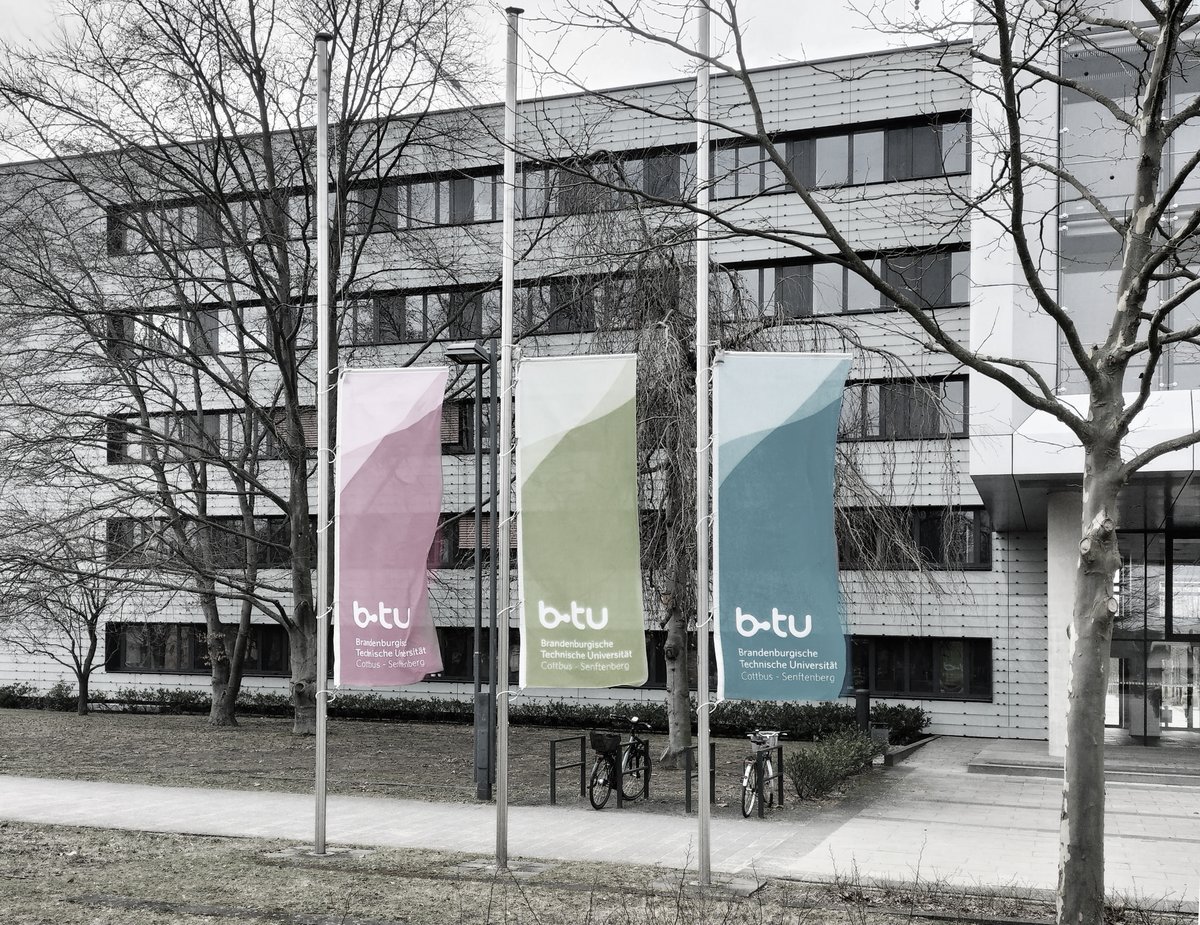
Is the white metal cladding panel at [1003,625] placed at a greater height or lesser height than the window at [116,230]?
lesser

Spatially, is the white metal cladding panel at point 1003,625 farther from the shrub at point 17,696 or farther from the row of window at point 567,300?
the shrub at point 17,696

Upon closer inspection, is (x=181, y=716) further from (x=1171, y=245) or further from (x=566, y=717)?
(x=1171, y=245)

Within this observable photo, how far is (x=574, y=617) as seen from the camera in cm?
1048

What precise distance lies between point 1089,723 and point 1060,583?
15.1m

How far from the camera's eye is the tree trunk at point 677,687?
18.6 meters

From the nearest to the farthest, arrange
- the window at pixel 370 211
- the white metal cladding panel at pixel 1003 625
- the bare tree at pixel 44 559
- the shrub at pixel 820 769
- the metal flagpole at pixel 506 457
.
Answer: the metal flagpole at pixel 506 457
the shrub at pixel 820 769
the bare tree at pixel 44 559
the window at pixel 370 211
the white metal cladding panel at pixel 1003 625

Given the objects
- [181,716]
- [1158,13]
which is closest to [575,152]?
[1158,13]

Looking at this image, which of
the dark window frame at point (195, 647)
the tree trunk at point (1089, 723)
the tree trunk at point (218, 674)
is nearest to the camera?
the tree trunk at point (1089, 723)

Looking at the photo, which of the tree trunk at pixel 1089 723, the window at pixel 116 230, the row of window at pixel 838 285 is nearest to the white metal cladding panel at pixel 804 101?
the row of window at pixel 838 285

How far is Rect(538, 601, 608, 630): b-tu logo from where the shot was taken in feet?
34.2

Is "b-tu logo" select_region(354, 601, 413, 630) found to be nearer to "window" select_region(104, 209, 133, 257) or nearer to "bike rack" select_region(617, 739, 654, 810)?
"bike rack" select_region(617, 739, 654, 810)

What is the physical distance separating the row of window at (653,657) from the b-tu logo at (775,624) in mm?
17070

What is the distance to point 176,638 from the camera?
38.1 m

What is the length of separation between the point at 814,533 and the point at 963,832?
534 cm
